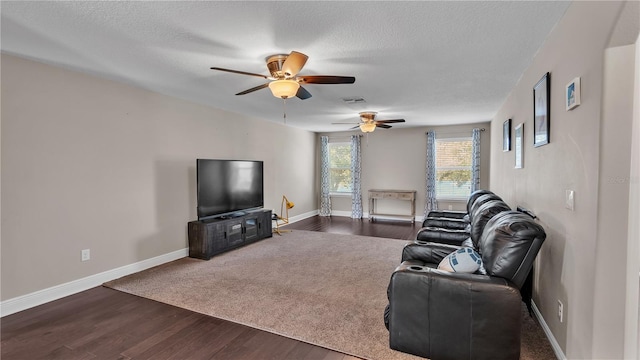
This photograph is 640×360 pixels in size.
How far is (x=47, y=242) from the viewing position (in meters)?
3.12

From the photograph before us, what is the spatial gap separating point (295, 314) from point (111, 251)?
8.22ft

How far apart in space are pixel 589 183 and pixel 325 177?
274 inches

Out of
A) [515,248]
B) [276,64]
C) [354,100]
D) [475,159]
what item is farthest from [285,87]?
[475,159]

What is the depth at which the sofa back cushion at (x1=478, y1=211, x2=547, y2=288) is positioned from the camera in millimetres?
1875

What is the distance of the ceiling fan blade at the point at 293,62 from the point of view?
242 cm

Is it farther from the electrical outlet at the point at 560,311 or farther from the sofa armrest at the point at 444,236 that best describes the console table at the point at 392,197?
the electrical outlet at the point at 560,311

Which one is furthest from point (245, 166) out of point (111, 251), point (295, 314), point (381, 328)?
point (381, 328)

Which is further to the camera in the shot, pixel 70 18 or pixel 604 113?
pixel 70 18

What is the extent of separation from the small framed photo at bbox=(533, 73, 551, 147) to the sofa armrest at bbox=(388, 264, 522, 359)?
1257mm

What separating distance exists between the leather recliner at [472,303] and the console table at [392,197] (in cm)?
533

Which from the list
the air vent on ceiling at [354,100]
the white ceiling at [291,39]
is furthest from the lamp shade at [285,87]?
the air vent on ceiling at [354,100]

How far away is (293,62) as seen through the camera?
2510 mm

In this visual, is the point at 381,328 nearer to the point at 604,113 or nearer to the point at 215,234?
the point at 604,113

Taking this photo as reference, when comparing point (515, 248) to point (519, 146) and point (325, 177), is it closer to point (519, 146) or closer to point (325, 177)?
point (519, 146)
